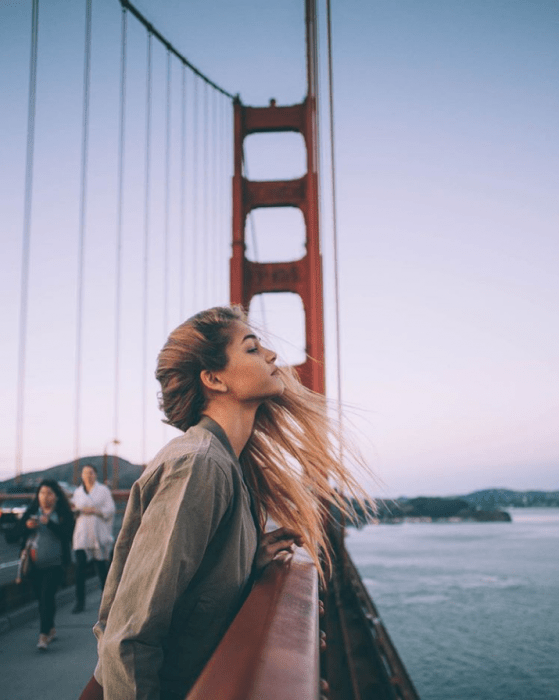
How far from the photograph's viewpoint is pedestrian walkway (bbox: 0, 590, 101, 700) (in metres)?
2.93

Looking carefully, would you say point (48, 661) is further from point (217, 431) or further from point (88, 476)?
point (217, 431)

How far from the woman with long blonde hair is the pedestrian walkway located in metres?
2.36

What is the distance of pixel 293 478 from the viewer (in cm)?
140

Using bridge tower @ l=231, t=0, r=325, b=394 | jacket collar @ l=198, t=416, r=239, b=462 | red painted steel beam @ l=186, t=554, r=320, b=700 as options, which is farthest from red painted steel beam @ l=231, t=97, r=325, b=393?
red painted steel beam @ l=186, t=554, r=320, b=700

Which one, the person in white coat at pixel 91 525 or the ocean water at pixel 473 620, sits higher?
the person in white coat at pixel 91 525

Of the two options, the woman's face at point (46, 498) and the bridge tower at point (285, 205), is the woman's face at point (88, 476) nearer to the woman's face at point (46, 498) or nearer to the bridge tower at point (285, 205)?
the woman's face at point (46, 498)

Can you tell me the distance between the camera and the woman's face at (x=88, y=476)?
4.82 metres

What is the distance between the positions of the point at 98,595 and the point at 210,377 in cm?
519

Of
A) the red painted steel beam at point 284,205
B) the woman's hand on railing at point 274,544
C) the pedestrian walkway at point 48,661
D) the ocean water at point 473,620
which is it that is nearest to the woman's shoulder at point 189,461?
the woman's hand on railing at point 274,544

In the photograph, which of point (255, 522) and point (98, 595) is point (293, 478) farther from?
point (98, 595)

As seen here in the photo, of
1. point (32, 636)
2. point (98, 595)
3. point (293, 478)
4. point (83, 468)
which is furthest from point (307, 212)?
point (293, 478)

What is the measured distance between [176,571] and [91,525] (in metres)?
4.38

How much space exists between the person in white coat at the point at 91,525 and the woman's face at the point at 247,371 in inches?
158

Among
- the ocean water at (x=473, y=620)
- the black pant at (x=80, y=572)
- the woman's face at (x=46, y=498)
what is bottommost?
the ocean water at (x=473, y=620)
